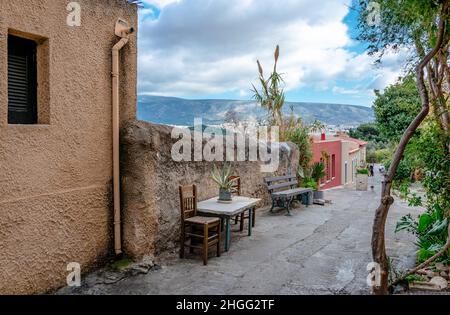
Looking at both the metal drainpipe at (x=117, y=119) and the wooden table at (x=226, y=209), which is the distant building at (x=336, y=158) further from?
the metal drainpipe at (x=117, y=119)

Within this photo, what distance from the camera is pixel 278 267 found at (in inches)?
185

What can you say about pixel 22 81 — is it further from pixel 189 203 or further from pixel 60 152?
pixel 189 203

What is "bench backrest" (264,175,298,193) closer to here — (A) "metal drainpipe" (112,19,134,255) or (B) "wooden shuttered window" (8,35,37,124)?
(A) "metal drainpipe" (112,19,134,255)

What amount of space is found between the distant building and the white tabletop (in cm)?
963

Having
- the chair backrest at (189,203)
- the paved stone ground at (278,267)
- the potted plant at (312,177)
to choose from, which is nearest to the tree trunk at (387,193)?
the paved stone ground at (278,267)

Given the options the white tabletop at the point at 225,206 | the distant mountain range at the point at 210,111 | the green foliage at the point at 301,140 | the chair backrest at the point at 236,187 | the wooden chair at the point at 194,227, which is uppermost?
the distant mountain range at the point at 210,111

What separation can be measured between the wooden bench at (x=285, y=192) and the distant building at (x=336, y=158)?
18.6 feet

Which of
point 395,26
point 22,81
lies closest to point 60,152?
point 22,81

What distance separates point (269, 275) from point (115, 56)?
3295mm

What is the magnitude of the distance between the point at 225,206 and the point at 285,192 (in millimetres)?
3136

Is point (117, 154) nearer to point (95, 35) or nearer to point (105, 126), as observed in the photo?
point (105, 126)

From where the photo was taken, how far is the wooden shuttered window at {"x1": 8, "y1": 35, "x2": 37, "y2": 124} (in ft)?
12.1

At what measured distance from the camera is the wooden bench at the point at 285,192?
8.22 metres
